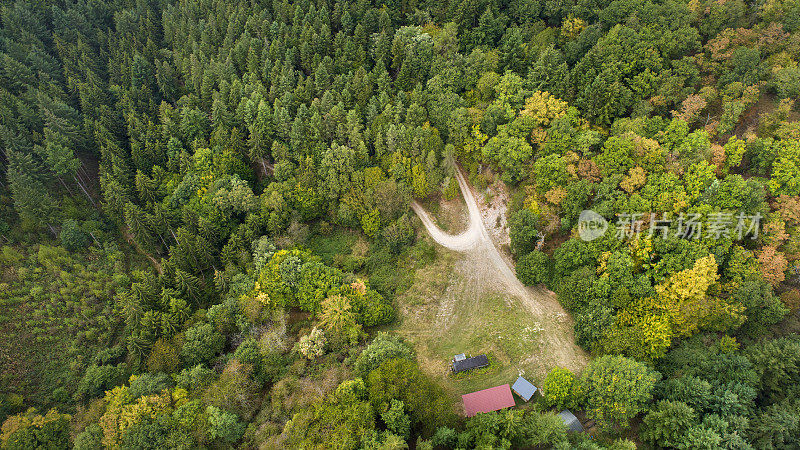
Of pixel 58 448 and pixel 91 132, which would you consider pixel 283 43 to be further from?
pixel 58 448

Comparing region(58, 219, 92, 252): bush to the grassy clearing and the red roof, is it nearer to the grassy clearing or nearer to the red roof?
the grassy clearing

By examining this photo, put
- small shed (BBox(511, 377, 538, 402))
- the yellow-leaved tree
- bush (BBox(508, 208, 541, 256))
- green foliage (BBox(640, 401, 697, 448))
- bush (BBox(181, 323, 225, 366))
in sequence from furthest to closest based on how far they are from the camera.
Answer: bush (BBox(508, 208, 541, 256))
bush (BBox(181, 323, 225, 366))
small shed (BBox(511, 377, 538, 402))
the yellow-leaved tree
green foliage (BBox(640, 401, 697, 448))

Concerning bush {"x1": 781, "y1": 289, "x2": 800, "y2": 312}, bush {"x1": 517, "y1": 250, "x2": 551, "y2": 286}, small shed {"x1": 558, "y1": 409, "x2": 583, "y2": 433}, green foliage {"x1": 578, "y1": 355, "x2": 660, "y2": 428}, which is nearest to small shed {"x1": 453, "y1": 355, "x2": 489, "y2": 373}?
small shed {"x1": 558, "y1": 409, "x2": 583, "y2": 433}

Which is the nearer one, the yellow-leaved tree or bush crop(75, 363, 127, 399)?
the yellow-leaved tree

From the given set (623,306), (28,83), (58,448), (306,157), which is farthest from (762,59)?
(28,83)

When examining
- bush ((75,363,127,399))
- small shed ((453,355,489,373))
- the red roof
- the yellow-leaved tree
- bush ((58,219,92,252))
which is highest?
bush ((58,219,92,252))
